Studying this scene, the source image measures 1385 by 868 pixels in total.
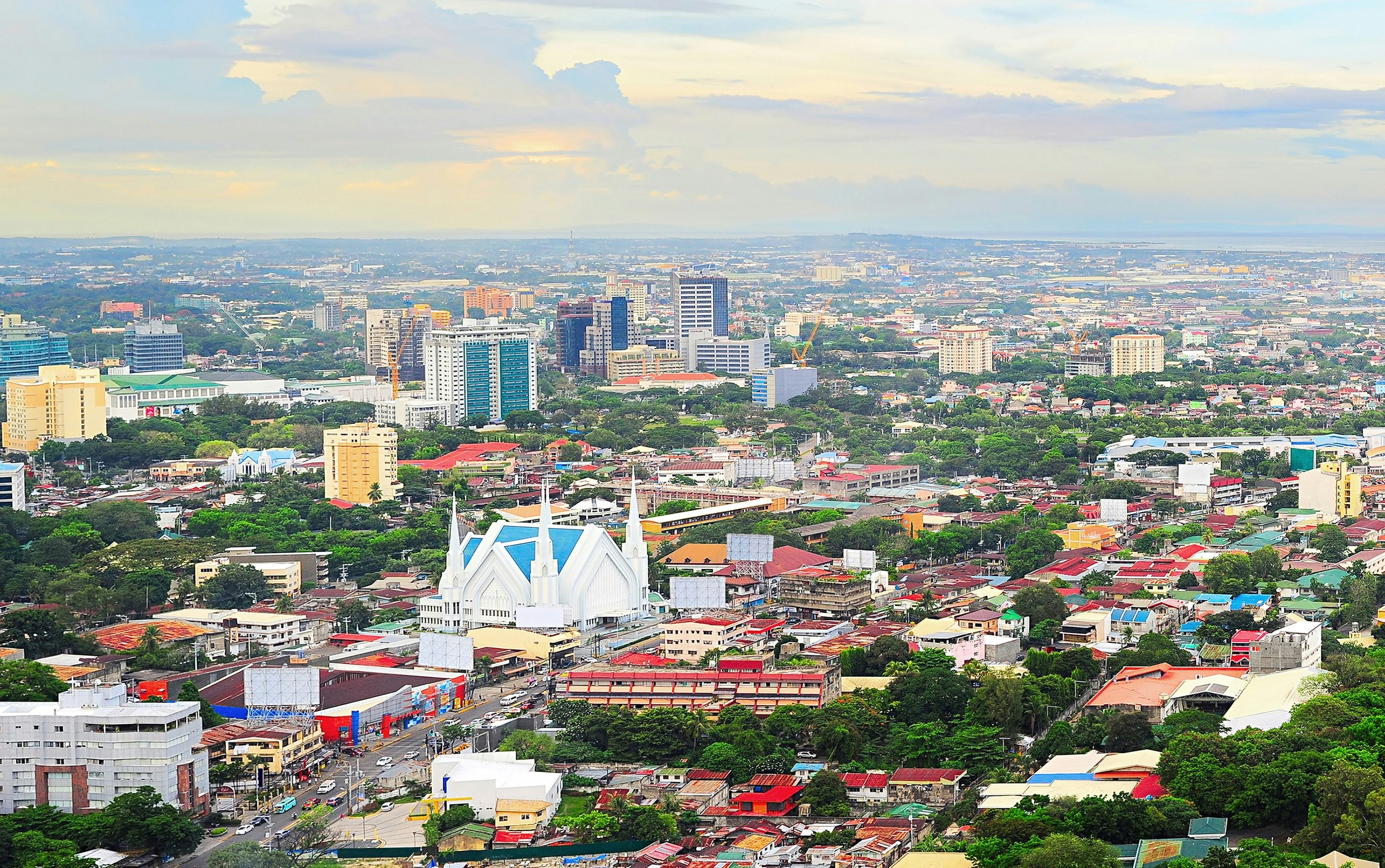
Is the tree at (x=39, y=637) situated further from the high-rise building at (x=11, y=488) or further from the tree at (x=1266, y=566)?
the tree at (x=1266, y=566)

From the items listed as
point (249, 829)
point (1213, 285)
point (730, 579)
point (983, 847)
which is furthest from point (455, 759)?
point (1213, 285)

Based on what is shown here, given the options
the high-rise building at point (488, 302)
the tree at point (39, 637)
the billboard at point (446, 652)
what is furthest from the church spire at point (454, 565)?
the high-rise building at point (488, 302)

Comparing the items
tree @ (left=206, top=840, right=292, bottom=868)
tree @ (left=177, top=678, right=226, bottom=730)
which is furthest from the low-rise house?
tree @ (left=177, top=678, right=226, bottom=730)

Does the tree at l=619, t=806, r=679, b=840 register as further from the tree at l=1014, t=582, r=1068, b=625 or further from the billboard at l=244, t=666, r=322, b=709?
the tree at l=1014, t=582, r=1068, b=625

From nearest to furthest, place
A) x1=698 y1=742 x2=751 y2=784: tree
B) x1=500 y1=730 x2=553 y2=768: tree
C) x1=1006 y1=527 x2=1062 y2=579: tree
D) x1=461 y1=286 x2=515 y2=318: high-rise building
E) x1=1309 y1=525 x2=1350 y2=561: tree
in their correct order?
x1=698 y1=742 x2=751 y2=784: tree
x1=500 y1=730 x2=553 y2=768: tree
x1=1309 y1=525 x2=1350 y2=561: tree
x1=1006 y1=527 x2=1062 y2=579: tree
x1=461 y1=286 x2=515 y2=318: high-rise building

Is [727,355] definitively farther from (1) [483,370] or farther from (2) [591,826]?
(2) [591,826]

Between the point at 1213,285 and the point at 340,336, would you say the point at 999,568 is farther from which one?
the point at 1213,285

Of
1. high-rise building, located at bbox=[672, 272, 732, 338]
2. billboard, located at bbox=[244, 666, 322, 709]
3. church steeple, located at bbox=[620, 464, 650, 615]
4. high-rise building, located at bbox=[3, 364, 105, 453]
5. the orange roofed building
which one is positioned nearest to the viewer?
the orange roofed building
